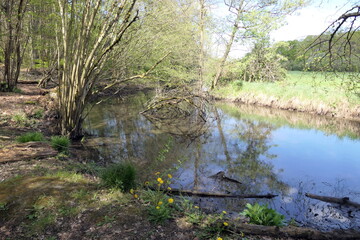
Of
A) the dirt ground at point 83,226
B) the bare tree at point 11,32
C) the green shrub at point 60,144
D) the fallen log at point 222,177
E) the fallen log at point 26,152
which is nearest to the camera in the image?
the dirt ground at point 83,226

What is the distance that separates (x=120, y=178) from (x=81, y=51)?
13.8 feet

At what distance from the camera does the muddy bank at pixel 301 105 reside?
13523mm

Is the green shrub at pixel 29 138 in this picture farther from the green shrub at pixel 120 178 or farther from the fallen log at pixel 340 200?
the fallen log at pixel 340 200

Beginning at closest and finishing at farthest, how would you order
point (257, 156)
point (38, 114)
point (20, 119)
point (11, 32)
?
point (20, 119)
point (257, 156)
point (38, 114)
point (11, 32)

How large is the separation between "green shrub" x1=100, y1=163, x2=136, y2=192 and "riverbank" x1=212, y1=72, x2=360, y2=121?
403 inches

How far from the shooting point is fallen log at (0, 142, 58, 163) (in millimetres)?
4531

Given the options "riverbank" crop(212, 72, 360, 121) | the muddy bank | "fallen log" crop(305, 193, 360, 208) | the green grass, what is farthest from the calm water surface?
the green grass

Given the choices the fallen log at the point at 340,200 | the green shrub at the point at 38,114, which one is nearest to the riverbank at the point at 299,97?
the fallen log at the point at 340,200

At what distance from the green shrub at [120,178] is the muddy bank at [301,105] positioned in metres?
12.3

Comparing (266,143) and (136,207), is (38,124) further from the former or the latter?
(266,143)

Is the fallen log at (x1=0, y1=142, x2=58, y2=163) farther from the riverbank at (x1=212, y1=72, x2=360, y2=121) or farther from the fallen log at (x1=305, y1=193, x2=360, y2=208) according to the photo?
the riverbank at (x1=212, y1=72, x2=360, y2=121)

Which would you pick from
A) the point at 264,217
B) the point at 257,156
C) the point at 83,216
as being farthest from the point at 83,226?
the point at 257,156

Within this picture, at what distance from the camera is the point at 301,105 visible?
51.5 feet

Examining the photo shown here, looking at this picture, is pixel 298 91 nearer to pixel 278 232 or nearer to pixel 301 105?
pixel 301 105
